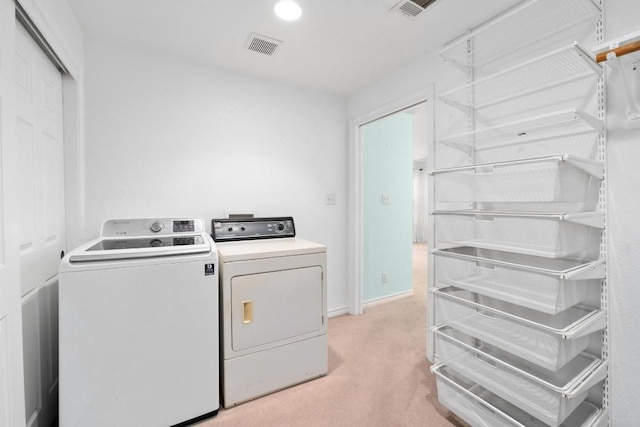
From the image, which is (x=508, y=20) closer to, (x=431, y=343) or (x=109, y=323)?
(x=431, y=343)

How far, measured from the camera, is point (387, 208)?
350 centimetres

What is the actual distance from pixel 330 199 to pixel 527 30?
1.94 metres

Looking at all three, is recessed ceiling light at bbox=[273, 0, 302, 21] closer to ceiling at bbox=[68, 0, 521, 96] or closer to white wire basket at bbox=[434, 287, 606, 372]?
ceiling at bbox=[68, 0, 521, 96]

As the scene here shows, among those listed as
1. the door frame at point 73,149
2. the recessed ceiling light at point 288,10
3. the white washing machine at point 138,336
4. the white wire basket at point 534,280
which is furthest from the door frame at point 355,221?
the door frame at point 73,149

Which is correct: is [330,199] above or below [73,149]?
below

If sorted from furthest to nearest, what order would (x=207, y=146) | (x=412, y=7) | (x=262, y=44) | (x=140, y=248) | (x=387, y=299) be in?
(x=387, y=299), (x=207, y=146), (x=262, y=44), (x=412, y=7), (x=140, y=248)

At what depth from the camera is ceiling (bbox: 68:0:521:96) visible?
1670 millimetres

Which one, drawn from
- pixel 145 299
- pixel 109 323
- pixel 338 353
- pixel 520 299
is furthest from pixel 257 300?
pixel 520 299

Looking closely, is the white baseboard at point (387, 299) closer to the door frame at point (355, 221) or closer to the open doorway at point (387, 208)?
the open doorway at point (387, 208)

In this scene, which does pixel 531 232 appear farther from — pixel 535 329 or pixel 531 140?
pixel 531 140

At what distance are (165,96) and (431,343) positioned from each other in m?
2.75

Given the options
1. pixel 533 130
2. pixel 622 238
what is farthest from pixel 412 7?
pixel 622 238

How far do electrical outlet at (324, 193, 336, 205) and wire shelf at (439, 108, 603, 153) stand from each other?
1337mm

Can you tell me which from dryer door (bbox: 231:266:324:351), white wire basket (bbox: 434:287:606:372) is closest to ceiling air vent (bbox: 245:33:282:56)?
dryer door (bbox: 231:266:324:351)
